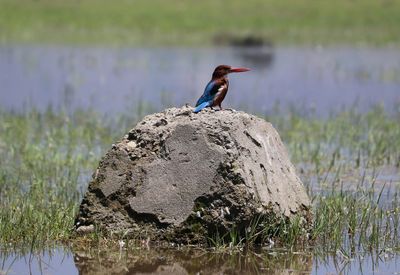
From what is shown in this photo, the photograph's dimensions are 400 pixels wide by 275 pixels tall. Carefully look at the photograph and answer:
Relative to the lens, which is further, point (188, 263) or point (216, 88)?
point (216, 88)

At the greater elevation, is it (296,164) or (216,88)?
(216,88)

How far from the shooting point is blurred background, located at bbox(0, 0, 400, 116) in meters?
21.5

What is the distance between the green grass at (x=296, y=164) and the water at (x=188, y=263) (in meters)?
0.21

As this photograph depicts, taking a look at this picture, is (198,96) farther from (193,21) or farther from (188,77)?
(193,21)

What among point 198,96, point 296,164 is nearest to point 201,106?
point 296,164

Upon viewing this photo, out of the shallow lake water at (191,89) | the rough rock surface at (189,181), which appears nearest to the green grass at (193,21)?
the shallow lake water at (191,89)

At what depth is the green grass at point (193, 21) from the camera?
120ft

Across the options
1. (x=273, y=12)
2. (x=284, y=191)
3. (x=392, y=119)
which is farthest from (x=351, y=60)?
(x=284, y=191)

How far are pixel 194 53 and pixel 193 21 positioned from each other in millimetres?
7583

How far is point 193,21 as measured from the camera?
130 feet

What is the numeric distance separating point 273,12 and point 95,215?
1343 inches

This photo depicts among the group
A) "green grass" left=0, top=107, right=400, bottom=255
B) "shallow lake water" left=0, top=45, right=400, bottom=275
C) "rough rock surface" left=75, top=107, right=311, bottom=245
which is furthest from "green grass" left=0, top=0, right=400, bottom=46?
"rough rock surface" left=75, top=107, right=311, bottom=245

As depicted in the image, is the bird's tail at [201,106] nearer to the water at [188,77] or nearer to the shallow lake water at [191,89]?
the shallow lake water at [191,89]

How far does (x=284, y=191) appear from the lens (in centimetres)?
901
